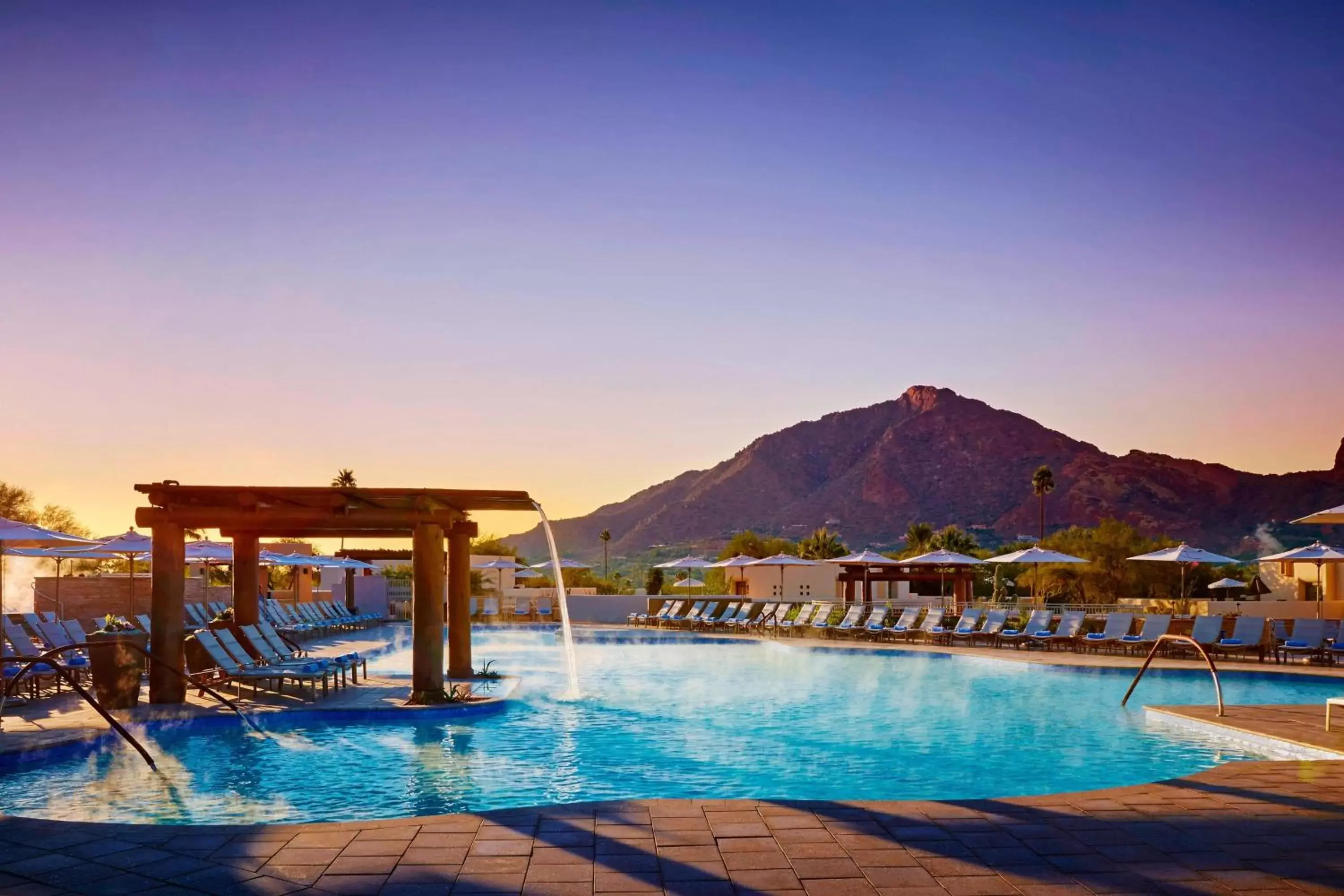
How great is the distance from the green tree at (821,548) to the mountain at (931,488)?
40186mm

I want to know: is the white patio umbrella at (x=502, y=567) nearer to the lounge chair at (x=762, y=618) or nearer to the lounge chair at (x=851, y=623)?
the lounge chair at (x=762, y=618)

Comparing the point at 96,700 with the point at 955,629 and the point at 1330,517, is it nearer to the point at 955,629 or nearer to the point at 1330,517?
the point at 1330,517

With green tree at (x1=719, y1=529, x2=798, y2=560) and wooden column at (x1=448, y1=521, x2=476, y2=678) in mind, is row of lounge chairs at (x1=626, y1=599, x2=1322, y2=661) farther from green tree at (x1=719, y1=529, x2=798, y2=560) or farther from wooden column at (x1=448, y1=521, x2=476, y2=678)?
green tree at (x1=719, y1=529, x2=798, y2=560)

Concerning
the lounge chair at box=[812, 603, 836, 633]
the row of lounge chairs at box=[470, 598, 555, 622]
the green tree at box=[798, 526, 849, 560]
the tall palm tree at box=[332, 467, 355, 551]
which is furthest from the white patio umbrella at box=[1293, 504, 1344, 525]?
the tall palm tree at box=[332, 467, 355, 551]

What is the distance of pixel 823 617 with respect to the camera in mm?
23422

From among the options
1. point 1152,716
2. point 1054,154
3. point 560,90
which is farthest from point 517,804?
point 1054,154

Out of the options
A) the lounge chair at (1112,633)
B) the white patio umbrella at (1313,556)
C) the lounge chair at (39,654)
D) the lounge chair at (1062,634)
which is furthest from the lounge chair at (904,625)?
the lounge chair at (39,654)

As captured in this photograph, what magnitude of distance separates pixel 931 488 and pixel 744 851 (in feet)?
308

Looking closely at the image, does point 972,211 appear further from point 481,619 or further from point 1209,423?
point 481,619

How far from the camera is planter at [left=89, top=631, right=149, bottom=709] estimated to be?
1022cm

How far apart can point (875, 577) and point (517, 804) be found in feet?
70.9

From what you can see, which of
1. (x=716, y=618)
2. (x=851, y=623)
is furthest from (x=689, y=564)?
(x=851, y=623)

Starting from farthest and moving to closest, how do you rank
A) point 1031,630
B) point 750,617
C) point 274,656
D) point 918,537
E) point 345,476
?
point 345,476 → point 918,537 → point 750,617 → point 1031,630 → point 274,656

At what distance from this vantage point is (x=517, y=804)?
7086 millimetres
